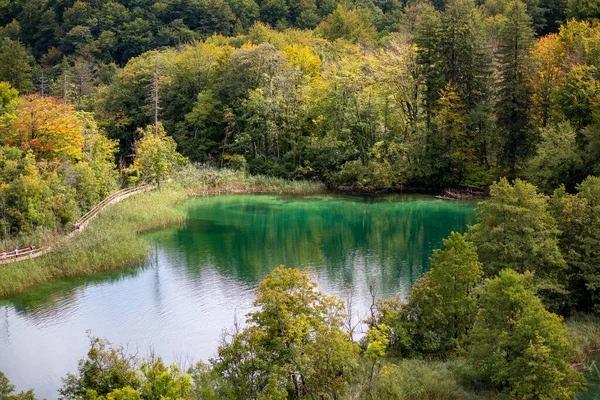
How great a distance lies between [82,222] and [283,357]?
21358 mm

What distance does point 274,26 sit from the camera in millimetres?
85375

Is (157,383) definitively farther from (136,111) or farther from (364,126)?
(136,111)

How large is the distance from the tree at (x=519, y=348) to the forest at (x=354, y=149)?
0.05 m

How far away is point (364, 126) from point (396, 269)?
25.0m

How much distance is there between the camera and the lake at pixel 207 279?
62.0ft

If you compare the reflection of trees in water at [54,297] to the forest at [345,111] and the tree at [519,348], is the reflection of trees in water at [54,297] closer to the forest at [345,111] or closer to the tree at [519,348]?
the forest at [345,111]

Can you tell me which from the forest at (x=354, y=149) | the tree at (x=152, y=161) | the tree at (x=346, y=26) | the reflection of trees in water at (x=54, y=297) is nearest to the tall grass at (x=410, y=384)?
the forest at (x=354, y=149)

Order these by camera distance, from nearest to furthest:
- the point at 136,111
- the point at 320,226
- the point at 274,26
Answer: the point at 320,226
the point at 136,111
the point at 274,26

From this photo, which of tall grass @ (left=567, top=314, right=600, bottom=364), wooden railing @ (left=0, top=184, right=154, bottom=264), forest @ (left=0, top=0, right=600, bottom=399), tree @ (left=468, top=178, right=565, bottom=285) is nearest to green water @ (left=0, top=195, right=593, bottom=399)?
forest @ (left=0, top=0, right=600, bottom=399)

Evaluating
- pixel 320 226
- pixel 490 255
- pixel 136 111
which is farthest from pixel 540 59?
pixel 136 111

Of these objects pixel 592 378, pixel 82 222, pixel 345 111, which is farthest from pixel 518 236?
pixel 345 111

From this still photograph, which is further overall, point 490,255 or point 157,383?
point 490,255

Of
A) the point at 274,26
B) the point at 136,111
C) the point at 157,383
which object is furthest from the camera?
the point at 274,26

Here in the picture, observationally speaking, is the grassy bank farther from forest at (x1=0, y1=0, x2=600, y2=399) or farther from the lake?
forest at (x1=0, y1=0, x2=600, y2=399)
